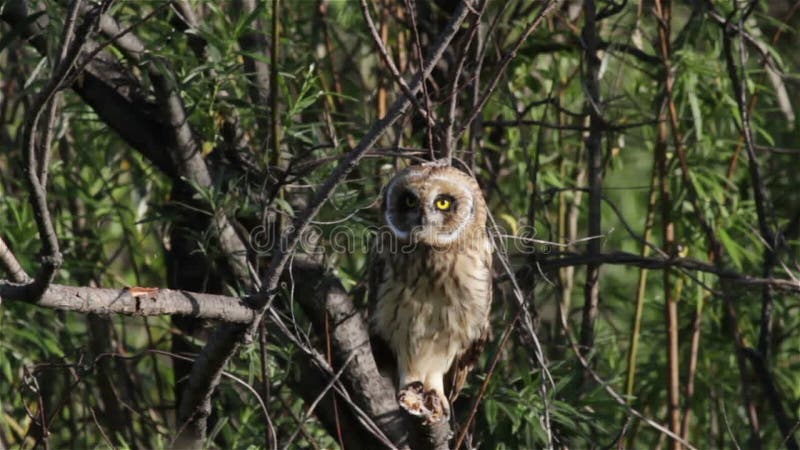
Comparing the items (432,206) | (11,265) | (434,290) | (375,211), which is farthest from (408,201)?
(11,265)

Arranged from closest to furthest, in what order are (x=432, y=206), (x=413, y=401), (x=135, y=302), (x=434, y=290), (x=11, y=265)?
(x=11, y=265) < (x=135, y=302) < (x=413, y=401) < (x=432, y=206) < (x=434, y=290)

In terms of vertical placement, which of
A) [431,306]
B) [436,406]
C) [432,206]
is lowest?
[436,406]

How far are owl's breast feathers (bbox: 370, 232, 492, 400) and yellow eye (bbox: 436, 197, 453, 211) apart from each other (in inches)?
5.1

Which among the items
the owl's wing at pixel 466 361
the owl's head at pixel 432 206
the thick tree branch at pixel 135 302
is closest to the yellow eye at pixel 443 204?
the owl's head at pixel 432 206

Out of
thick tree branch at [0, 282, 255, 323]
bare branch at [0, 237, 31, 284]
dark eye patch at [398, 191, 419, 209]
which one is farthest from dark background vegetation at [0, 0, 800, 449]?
bare branch at [0, 237, 31, 284]

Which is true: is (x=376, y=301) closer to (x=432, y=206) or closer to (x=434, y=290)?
(x=434, y=290)

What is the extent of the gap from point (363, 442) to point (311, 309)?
1.19 ft

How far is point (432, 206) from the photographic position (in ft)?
9.44

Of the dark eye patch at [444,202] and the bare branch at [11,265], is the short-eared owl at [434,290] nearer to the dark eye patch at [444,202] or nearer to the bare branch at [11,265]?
the dark eye patch at [444,202]

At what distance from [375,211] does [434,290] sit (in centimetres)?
35

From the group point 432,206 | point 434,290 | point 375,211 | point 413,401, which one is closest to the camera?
point 413,401

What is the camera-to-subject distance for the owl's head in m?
2.86

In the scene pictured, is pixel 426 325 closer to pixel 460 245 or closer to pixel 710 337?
pixel 460 245

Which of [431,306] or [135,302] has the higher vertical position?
[135,302]
